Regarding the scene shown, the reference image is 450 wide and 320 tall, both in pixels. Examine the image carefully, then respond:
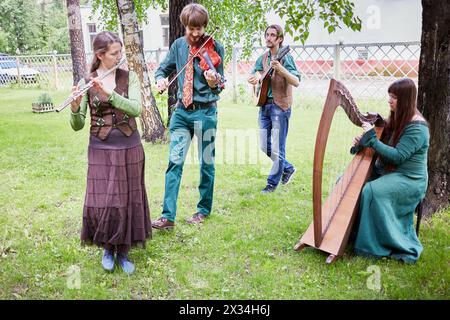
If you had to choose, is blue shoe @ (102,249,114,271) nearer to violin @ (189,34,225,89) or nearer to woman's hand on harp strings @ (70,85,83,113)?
woman's hand on harp strings @ (70,85,83,113)

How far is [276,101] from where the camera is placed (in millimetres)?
4441

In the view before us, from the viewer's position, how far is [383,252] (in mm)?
3066

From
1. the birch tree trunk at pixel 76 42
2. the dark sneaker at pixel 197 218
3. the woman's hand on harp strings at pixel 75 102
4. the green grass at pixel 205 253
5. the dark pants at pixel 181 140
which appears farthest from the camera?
the birch tree trunk at pixel 76 42

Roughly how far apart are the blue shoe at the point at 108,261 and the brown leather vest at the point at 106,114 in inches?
31.5

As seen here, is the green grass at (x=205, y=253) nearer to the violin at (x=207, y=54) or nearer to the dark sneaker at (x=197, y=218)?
the dark sneaker at (x=197, y=218)

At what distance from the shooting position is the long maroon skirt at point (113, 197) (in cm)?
281

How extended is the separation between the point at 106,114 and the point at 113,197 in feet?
1.69

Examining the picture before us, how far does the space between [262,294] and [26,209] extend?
2.52 metres

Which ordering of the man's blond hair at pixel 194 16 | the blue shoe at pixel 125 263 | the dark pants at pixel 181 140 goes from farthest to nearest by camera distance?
the dark pants at pixel 181 140 → the man's blond hair at pixel 194 16 → the blue shoe at pixel 125 263

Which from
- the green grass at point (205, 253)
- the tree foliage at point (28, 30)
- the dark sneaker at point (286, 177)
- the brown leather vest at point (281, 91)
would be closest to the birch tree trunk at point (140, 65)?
the green grass at point (205, 253)

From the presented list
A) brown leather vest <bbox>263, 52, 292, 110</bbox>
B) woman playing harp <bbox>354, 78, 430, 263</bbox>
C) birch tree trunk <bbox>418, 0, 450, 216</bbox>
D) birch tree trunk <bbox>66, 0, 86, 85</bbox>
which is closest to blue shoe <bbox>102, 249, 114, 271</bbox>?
woman playing harp <bbox>354, 78, 430, 263</bbox>

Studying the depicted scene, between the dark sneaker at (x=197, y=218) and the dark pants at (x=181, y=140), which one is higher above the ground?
the dark pants at (x=181, y=140)
